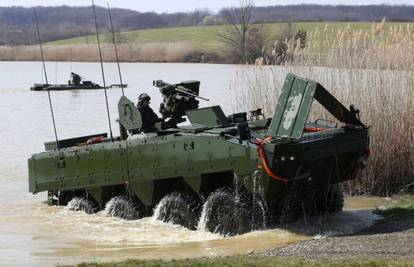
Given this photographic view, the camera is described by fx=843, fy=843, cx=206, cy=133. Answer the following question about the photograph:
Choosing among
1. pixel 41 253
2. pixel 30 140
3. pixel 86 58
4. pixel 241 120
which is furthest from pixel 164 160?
pixel 86 58

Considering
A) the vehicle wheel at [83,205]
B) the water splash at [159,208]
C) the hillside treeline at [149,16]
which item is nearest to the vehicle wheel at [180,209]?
the water splash at [159,208]

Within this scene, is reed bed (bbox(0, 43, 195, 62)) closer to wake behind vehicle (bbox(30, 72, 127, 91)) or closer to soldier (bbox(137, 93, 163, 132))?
wake behind vehicle (bbox(30, 72, 127, 91))

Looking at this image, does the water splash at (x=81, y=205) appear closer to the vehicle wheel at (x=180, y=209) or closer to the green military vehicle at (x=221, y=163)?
the green military vehicle at (x=221, y=163)

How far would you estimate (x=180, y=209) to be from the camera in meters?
12.0

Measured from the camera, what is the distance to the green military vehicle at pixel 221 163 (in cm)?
1069

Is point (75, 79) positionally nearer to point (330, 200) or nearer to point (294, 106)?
point (330, 200)

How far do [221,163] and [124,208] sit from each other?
2.60m

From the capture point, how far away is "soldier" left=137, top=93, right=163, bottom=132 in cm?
1277

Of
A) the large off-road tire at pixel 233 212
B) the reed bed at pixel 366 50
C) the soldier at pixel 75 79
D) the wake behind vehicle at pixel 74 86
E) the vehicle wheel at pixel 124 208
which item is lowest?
Answer: the wake behind vehicle at pixel 74 86

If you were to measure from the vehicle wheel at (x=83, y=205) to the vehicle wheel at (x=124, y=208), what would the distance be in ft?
1.75

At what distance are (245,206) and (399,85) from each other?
15.0ft

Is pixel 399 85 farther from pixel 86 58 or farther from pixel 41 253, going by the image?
pixel 86 58

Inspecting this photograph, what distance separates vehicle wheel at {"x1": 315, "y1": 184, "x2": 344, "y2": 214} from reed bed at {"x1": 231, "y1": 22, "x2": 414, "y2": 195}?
2166mm

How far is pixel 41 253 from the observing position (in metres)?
11.1
